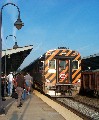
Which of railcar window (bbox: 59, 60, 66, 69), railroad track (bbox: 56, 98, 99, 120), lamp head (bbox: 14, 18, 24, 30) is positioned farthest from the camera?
railcar window (bbox: 59, 60, 66, 69)

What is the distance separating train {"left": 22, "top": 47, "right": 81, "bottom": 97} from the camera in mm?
23219

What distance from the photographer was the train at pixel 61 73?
23219 millimetres

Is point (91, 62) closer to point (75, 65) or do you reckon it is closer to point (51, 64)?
point (75, 65)

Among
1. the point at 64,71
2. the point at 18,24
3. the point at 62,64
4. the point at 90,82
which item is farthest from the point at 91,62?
the point at 18,24

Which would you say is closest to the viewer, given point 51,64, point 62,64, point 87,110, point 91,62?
point 87,110

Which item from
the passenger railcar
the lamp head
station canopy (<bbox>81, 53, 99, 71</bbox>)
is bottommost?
the passenger railcar

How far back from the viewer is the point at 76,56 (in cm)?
2405

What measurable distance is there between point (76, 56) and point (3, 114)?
1138cm

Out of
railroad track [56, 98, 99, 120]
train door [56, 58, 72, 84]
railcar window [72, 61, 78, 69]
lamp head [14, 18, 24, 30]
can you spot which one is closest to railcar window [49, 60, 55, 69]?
train door [56, 58, 72, 84]

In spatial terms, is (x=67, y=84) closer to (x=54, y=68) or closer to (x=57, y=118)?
(x=54, y=68)

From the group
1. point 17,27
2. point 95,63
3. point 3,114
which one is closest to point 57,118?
point 3,114

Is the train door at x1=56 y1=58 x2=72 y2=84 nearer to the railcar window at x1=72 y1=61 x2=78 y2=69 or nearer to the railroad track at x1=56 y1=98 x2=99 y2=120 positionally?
the railcar window at x1=72 y1=61 x2=78 y2=69

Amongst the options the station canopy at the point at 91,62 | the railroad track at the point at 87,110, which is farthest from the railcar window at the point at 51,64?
the railroad track at the point at 87,110

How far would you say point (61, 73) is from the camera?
23.3m
